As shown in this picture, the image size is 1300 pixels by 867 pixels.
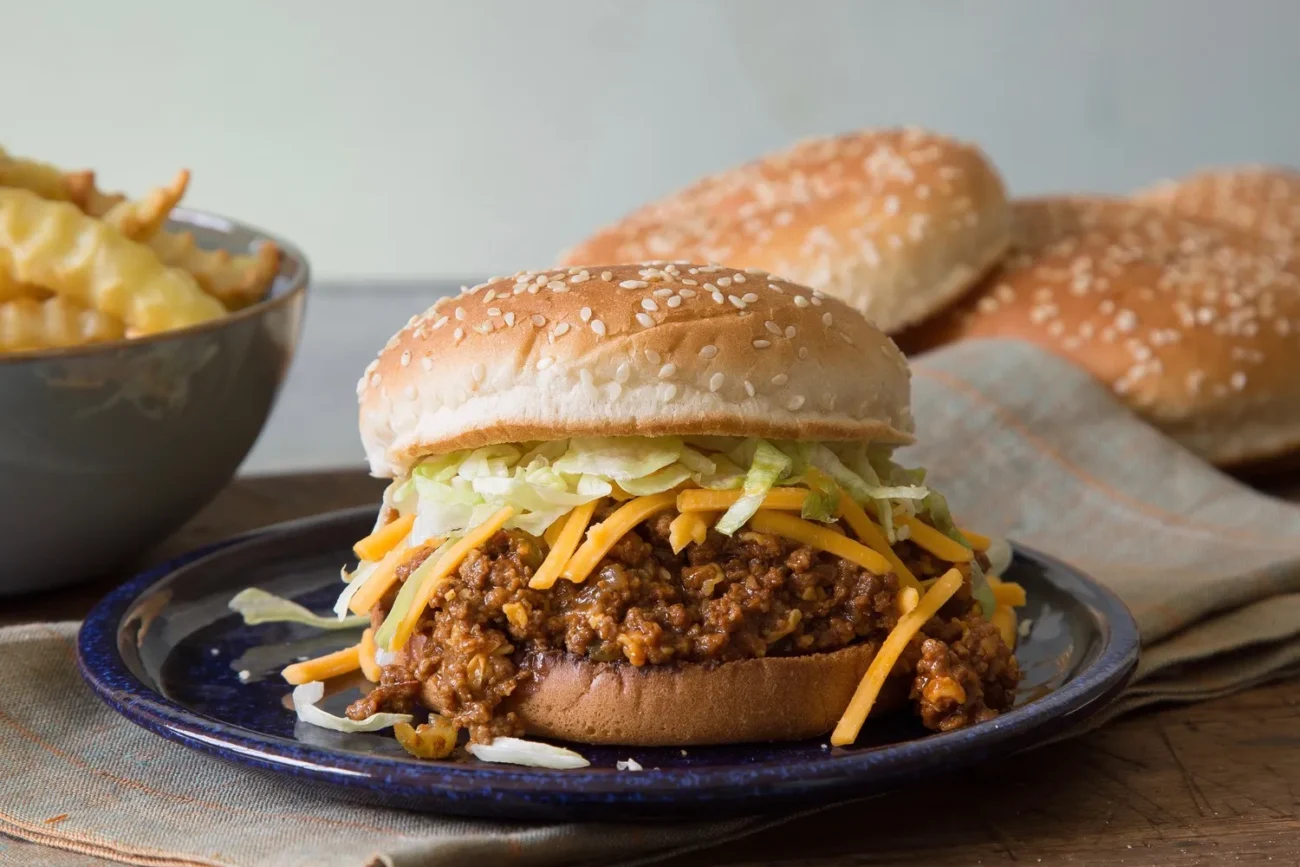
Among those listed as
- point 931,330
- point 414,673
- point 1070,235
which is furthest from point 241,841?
point 1070,235

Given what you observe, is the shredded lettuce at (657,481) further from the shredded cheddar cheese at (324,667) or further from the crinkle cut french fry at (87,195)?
the crinkle cut french fry at (87,195)

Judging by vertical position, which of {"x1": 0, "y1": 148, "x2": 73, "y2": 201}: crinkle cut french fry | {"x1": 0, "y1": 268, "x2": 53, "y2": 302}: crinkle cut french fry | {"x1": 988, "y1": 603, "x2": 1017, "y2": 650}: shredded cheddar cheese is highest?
{"x1": 0, "y1": 148, "x2": 73, "y2": 201}: crinkle cut french fry

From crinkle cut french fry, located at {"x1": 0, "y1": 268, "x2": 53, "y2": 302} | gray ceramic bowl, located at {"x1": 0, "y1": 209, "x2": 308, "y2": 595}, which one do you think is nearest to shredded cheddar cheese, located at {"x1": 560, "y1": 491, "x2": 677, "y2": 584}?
gray ceramic bowl, located at {"x1": 0, "y1": 209, "x2": 308, "y2": 595}

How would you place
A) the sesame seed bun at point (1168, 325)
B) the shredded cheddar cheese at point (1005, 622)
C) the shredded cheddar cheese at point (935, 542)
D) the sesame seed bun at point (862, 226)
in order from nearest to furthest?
the shredded cheddar cheese at point (935, 542)
the shredded cheddar cheese at point (1005, 622)
the sesame seed bun at point (1168, 325)
the sesame seed bun at point (862, 226)

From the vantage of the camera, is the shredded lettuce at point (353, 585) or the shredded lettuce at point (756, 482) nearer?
the shredded lettuce at point (756, 482)

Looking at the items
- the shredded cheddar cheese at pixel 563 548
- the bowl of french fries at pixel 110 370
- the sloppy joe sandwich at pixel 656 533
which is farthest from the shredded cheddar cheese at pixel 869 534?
the bowl of french fries at pixel 110 370

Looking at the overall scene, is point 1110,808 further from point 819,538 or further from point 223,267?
point 223,267

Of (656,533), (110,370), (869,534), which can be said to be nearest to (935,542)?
(869,534)

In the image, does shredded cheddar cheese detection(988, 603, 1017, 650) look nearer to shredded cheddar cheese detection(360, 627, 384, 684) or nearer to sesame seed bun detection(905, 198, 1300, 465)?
shredded cheddar cheese detection(360, 627, 384, 684)
